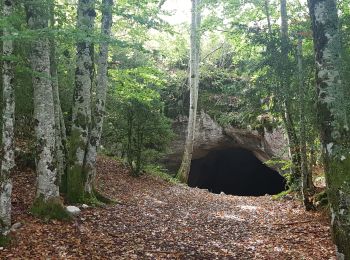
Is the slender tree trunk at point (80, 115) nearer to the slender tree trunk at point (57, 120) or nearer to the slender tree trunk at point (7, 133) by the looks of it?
the slender tree trunk at point (57, 120)

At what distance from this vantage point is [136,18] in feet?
23.5

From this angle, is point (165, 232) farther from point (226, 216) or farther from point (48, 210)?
point (226, 216)

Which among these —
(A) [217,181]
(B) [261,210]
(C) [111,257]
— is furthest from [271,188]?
(C) [111,257]

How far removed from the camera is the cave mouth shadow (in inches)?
1030

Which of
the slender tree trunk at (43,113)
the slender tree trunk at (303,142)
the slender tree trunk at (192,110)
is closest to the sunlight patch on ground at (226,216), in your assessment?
the slender tree trunk at (303,142)

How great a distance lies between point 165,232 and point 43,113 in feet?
11.6

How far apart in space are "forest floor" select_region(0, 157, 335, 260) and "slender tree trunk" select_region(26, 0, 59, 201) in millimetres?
697

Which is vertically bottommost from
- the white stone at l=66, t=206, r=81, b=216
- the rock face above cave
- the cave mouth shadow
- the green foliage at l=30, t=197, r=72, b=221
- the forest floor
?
the cave mouth shadow

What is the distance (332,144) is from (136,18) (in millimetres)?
4645

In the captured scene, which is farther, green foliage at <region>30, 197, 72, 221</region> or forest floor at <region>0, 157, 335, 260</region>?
green foliage at <region>30, 197, 72, 221</region>

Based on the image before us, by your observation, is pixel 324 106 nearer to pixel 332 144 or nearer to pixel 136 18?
pixel 332 144

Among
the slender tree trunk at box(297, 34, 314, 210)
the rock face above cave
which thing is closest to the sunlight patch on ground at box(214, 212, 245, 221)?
the slender tree trunk at box(297, 34, 314, 210)

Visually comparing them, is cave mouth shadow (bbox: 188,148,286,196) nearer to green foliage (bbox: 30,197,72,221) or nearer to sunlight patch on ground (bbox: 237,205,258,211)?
sunlight patch on ground (bbox: 237,205,258,211)

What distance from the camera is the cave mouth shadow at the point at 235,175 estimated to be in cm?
2617
